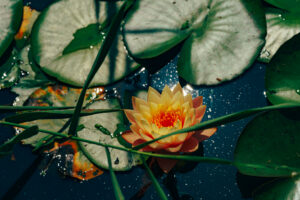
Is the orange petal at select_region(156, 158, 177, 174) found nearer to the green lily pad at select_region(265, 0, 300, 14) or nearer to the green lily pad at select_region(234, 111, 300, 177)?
the green lily pad at select_region(234, 111, 300, 177)

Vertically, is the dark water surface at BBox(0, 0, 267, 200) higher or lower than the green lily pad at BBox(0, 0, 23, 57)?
lower

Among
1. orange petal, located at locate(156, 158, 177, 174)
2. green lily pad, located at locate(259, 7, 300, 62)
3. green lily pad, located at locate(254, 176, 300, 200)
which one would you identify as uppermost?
green lily pad, located at locate(259, 7, 300, 62)

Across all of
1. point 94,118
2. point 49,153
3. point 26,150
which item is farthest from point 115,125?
point 26,150

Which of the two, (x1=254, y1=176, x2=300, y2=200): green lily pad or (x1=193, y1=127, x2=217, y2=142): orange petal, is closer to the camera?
(x1=254, y1=176, x2=300, y2=200): green lily pad

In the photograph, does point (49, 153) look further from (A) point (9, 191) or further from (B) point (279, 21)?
(B) point (279, 21)

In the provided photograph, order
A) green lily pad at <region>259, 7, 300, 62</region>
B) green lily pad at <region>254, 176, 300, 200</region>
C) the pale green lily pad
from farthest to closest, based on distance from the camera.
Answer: green lily pad at <region>259, 7, 300, 62</region>
the pale green lily pad
green lily pad at <region>254, 176, 300, 200</region>

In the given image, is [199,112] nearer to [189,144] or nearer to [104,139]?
[189,144]

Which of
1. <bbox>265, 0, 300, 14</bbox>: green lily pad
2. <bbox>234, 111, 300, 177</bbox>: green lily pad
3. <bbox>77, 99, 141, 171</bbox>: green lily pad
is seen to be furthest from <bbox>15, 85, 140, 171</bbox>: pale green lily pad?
<bbox>265, 0, 300, 14</bbox>: green lily pad
